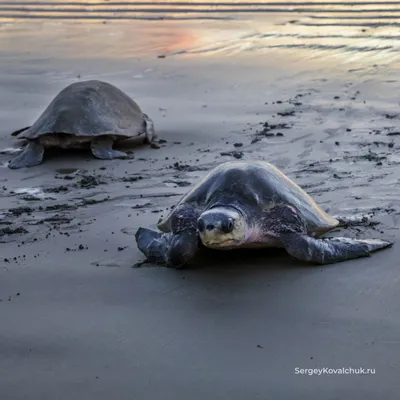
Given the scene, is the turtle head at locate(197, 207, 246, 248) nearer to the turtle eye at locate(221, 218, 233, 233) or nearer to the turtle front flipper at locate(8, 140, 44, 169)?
the turtle eye at locate(221, 218, 233, 233)

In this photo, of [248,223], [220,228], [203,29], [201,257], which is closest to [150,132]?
[201,257]

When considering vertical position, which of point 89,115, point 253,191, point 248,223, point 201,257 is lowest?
point 201,257

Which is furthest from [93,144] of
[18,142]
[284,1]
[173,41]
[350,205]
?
[284,1]

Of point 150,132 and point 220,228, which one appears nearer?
point 220,228

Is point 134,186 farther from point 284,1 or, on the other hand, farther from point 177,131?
point 284,1

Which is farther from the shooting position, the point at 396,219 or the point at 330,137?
the point at 330,137

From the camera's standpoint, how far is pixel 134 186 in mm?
5219

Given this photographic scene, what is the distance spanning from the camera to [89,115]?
6422 mm

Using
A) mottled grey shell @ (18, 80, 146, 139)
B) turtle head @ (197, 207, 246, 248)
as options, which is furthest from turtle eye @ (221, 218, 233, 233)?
mottled grey shell @ (18, 80, 146, 139)

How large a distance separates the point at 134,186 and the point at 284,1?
10.8 m

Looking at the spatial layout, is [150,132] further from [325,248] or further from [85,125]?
[325,248]

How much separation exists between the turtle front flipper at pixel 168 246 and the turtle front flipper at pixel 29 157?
217 centimetres

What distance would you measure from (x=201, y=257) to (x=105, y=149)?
8.19 feet

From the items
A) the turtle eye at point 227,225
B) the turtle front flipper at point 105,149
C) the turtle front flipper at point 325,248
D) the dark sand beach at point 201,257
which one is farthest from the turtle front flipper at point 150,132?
the turtle eye at point 227,225
